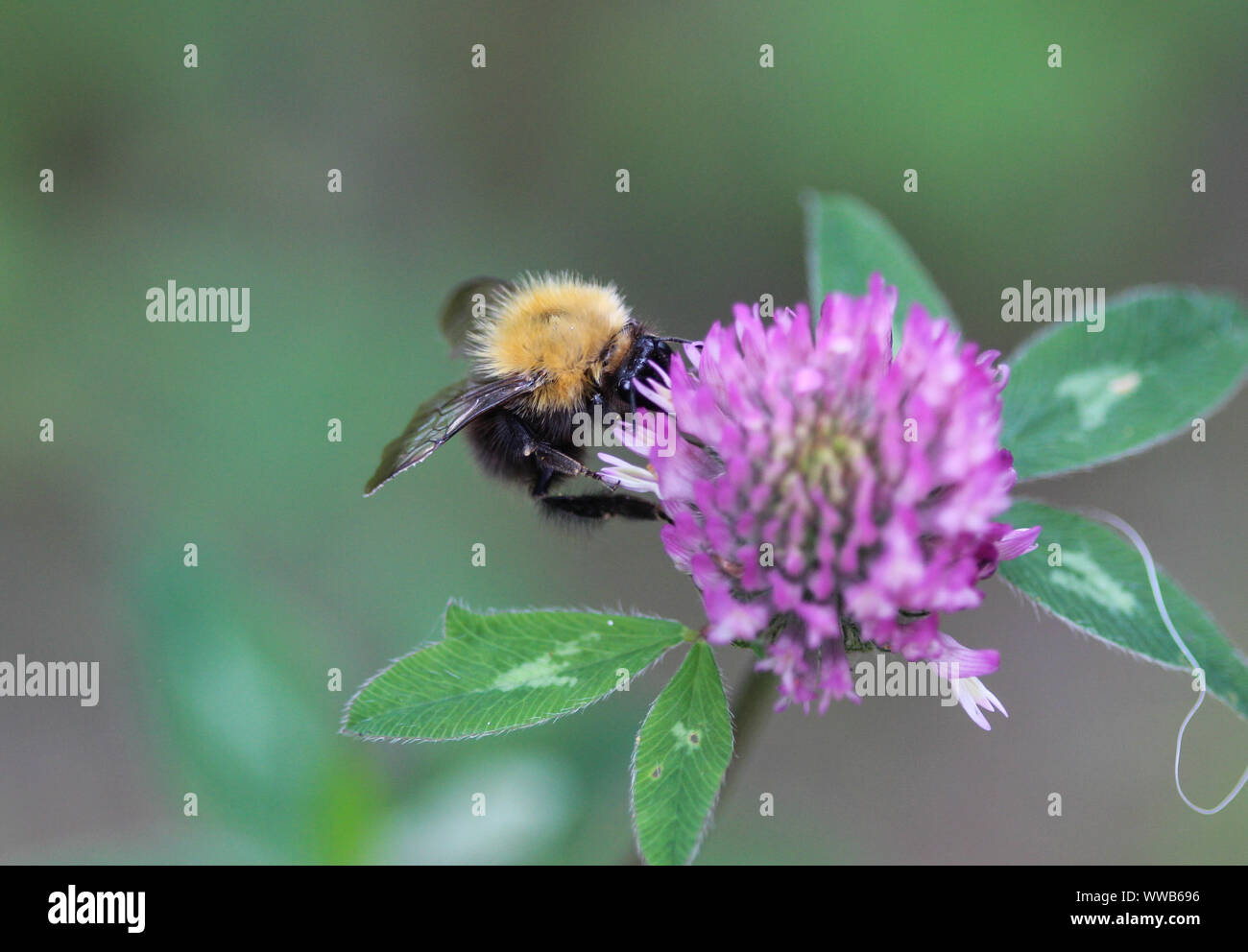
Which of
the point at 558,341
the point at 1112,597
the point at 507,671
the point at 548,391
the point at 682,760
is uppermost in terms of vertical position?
the point at 558,341

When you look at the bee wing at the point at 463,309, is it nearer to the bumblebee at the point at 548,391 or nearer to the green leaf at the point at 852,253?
the bumblebee at the point at 548,391

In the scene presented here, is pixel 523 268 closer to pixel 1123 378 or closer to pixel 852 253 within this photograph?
pixel 852 253

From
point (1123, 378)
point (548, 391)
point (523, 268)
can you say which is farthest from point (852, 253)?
point (523, 268)

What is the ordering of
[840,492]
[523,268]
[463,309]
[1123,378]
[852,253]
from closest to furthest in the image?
[840,492]
[1123,378]
[852,253]
[463,309]
[523,268]

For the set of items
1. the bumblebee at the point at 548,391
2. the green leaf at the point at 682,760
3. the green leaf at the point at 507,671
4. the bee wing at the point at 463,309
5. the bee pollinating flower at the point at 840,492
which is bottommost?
the green leaf at the point at 682,760

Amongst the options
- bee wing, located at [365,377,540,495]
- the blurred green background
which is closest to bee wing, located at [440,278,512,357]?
bee wing, located at [365,377,540,495]

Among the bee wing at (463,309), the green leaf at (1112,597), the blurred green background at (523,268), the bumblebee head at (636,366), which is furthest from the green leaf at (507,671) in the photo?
the blurred green background at (523,268)
